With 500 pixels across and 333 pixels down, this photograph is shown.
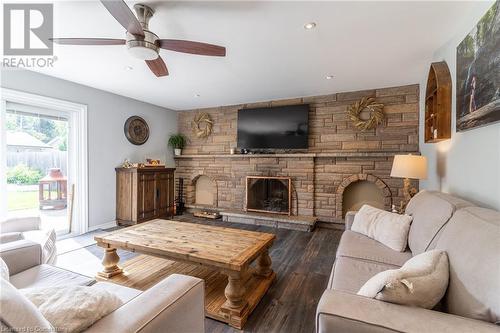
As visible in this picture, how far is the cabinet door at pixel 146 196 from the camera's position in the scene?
402 cm

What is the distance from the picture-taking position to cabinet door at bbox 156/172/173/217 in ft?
14.4

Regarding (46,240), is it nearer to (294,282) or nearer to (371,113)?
(294,282)

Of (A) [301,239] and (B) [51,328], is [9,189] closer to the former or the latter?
(B) [51,328]

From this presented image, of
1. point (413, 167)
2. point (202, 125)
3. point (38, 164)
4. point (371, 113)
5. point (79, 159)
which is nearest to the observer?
point (413, 167)

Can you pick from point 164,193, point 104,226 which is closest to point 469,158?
point 164,193

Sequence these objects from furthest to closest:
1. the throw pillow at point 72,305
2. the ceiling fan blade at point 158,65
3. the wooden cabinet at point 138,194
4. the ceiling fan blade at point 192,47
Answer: the wooden cabinet at point 138,194 < the ceiling fan blade at point 158,65 < the ceiling fan blade at point 192,47 < the throw pillow at point 72,305

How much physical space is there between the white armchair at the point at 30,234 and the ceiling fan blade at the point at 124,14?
1.67m

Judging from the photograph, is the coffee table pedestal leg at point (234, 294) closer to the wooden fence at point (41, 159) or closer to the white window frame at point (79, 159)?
the white window frame at point (79, 159)

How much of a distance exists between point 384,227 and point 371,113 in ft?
7.97

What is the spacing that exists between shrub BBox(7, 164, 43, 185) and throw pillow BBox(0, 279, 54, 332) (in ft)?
11.1

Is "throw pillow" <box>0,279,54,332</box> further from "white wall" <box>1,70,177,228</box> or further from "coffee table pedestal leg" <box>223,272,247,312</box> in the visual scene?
"white wall" <box>1,70,177,228</box>

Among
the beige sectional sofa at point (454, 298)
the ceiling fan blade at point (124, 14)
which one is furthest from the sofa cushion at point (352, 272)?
the ceiling fan blade at point (124, 14)

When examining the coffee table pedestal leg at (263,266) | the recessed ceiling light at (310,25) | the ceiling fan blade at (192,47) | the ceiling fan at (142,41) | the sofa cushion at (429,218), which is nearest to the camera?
the sofa cushion at (429,218)

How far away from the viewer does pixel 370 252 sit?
1.81 metres
